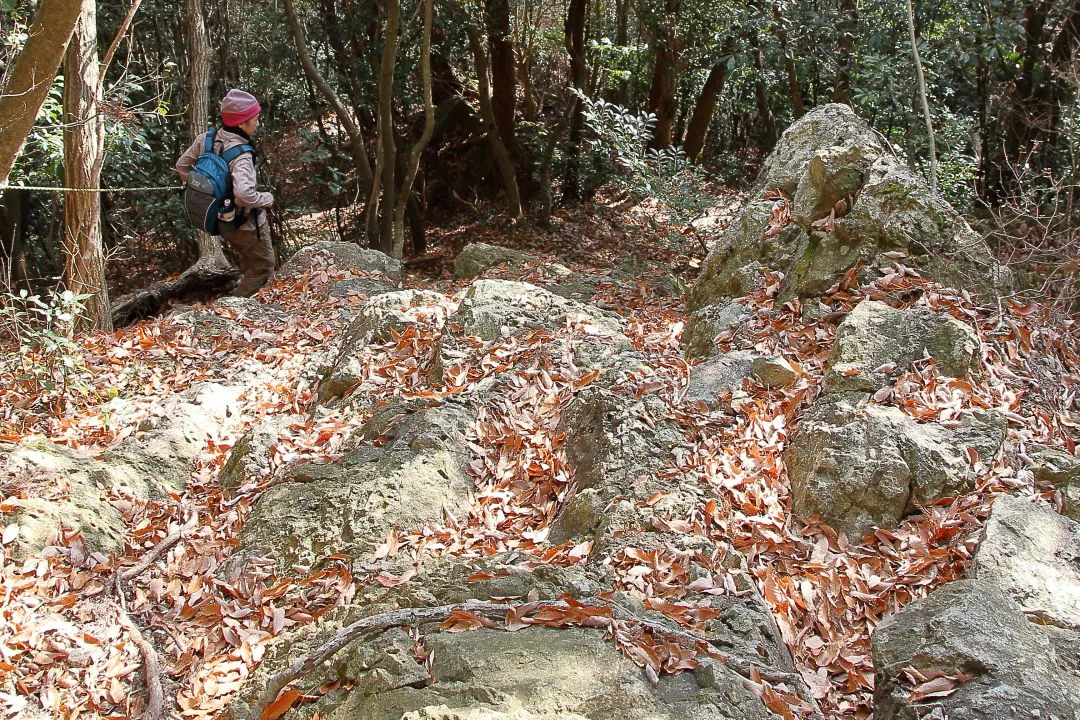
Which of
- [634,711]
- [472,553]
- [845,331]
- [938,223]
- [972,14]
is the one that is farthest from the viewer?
[972,14]

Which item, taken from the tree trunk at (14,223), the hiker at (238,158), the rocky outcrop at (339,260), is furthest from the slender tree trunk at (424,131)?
the tree trunk at (14,223)

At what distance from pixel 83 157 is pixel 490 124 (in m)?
5.63

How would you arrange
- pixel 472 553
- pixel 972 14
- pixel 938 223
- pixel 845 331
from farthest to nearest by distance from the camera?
pixel 972 14 < pixel 938 223 < pixel 845 331 < pixel 472 553

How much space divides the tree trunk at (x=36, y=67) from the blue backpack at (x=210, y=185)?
258cm

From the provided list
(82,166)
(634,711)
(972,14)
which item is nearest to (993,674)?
(634,711)

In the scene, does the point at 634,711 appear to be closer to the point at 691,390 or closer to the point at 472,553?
the point at 472,553

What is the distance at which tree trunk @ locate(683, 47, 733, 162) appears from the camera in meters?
10.7

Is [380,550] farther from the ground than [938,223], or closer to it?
closer to it

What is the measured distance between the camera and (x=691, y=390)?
4188 mm

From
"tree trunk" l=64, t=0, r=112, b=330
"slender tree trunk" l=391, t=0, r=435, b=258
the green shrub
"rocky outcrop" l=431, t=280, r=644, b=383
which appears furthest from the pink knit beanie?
"slender tree trunk" l=391, t=0, r=435, b=258

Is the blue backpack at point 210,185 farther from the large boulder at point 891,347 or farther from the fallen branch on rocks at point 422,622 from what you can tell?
the large boulder at point 891,347

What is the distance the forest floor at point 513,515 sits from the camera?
304 cm

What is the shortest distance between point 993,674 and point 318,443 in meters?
3.14

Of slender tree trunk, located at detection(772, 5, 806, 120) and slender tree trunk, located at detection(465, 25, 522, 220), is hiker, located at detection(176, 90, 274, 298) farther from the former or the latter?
slender tree trunk, located at detection(772, 5, 806, 120)
